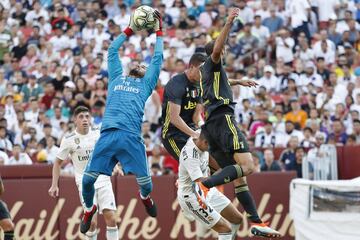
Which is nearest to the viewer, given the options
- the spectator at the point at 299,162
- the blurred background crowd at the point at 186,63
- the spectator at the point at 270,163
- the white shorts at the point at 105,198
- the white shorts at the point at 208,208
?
the white shorts at the point at 208,208

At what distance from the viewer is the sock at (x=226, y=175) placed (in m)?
14.9

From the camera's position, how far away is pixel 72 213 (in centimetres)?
2169

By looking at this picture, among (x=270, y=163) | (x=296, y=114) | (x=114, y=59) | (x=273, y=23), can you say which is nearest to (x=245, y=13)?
(x=273, y=23)

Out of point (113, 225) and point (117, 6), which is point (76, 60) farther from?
point (113, 225)

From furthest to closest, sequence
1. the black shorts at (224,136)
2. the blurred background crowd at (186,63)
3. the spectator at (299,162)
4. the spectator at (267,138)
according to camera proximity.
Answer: the blurred background crowd at (186,63)
the spectator at (267,138)
the spectator at (299,162)
the black shorts at (224,136)

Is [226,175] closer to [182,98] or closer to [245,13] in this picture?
[182,98]

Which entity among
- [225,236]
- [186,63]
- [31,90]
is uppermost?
[186,63]

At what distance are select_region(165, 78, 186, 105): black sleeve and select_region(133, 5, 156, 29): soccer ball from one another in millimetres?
1369

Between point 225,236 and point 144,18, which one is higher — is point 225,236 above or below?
below

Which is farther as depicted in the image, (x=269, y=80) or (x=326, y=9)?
(x=326, y=9)

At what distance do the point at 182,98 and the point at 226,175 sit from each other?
229 centimetres

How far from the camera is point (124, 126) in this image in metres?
15.4

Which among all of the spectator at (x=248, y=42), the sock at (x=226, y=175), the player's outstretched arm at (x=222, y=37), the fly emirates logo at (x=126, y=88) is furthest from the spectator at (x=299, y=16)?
the sock at (x=226, y=175)

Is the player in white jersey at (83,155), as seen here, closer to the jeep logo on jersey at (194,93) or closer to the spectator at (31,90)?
the jeep logo on jersey at (194,93)
